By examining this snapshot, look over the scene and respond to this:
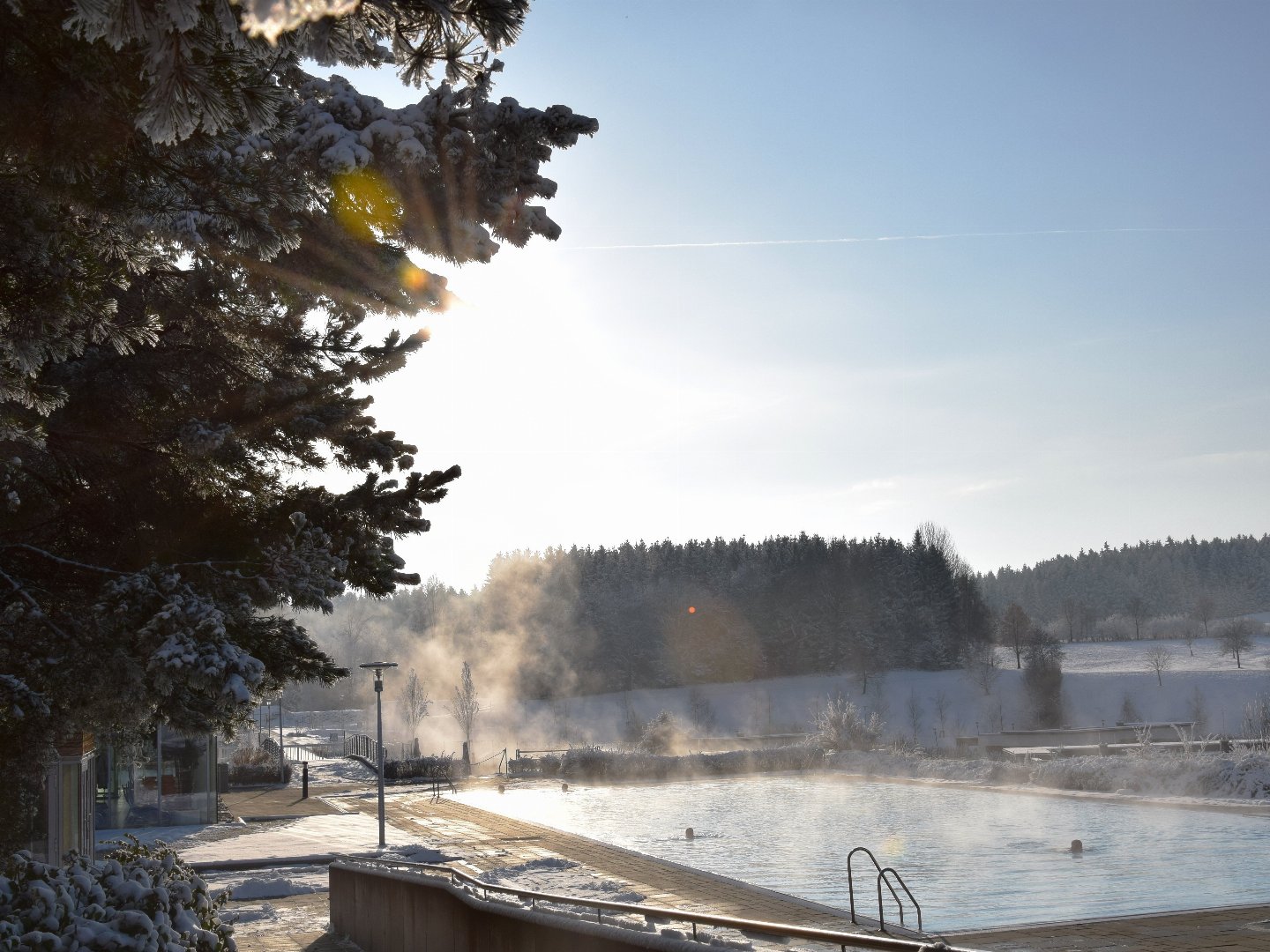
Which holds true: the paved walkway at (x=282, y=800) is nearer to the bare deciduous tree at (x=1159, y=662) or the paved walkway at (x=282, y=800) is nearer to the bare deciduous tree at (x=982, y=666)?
the bare deciduous tree at (x=982, y=666)

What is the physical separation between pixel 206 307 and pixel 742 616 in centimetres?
10532

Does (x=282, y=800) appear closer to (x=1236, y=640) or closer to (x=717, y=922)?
(x=717, y=922)

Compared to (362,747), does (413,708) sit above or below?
above

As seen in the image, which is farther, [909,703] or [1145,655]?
[1145,655]

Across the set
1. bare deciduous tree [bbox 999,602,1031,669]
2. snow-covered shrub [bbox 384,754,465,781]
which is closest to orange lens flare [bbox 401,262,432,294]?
snow-covered shrub [bbox 384,754,465,781]

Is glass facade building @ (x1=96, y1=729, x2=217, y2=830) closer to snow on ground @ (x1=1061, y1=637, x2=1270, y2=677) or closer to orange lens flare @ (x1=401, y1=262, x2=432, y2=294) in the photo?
orange lens flare @ (x1=401, y1=262, x2=432, y2=294)

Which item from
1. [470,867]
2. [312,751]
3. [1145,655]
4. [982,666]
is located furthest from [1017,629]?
[470,867]

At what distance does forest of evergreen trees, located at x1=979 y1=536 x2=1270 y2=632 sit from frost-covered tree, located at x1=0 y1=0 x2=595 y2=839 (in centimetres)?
15140

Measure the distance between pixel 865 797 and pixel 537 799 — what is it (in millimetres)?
10307

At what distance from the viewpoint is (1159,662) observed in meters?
102

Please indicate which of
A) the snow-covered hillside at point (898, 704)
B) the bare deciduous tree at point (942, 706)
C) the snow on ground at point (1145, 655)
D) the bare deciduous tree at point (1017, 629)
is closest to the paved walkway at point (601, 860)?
the snow-covered hillside at point (898, 704)

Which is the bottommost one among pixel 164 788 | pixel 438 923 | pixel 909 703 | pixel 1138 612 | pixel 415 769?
pixel 909 703

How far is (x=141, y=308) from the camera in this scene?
9125mm

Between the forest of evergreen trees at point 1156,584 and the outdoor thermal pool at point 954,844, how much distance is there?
418 ft
